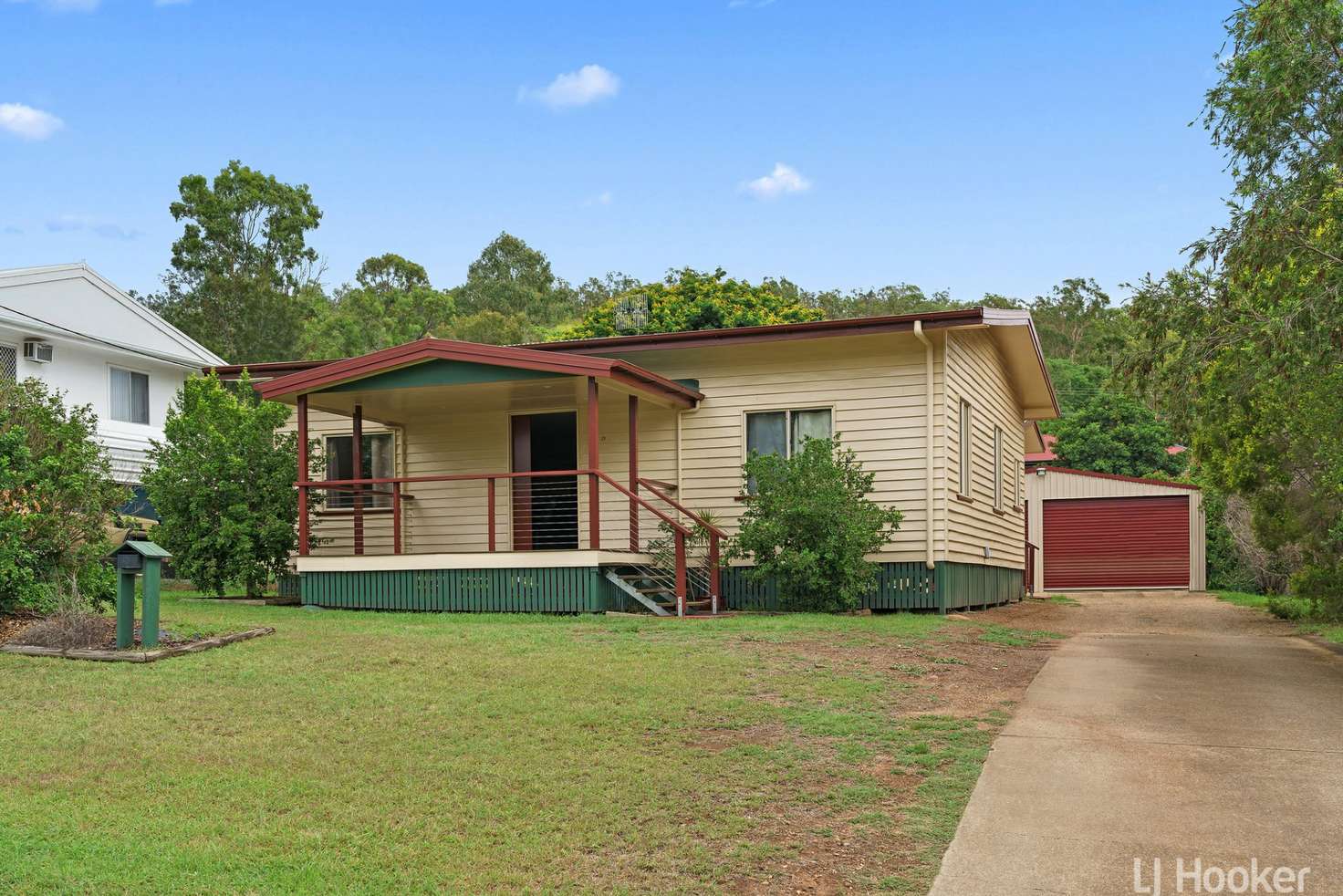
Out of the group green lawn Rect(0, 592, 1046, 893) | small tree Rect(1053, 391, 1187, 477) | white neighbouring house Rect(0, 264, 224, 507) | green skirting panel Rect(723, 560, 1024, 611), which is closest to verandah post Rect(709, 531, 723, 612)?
green skirting panel Rect(723, 560, 1024, 611)

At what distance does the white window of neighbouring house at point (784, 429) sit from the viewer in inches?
624

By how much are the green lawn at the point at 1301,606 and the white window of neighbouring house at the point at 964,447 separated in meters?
4.53

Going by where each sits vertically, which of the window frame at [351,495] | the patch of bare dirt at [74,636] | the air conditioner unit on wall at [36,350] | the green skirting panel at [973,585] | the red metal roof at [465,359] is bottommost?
the green skirting panel at [973,585]

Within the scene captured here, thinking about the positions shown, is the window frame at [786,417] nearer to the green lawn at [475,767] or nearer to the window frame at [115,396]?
the green lawn at [475,767]

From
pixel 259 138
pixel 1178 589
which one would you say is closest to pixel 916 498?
pixel 1178 589

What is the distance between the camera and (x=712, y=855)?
5.22m

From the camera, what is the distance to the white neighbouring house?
24.5 meters

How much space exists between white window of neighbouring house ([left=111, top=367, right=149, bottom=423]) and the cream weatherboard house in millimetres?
10404

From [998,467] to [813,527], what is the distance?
23.2 ft

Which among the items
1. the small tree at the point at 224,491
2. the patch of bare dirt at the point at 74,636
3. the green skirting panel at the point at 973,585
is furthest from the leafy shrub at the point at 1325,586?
the patch of bare dirt at the point at 74,636

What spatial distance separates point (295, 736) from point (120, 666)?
2.67 m

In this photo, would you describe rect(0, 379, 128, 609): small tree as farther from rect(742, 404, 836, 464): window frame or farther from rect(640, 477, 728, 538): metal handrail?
rect(742, 404, 836, 464): window frame

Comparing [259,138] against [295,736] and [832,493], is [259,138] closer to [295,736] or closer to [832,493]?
[832,493]

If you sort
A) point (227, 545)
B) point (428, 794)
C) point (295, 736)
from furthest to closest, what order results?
point (227, 545) → point (295, 736) → point (428, 794)
